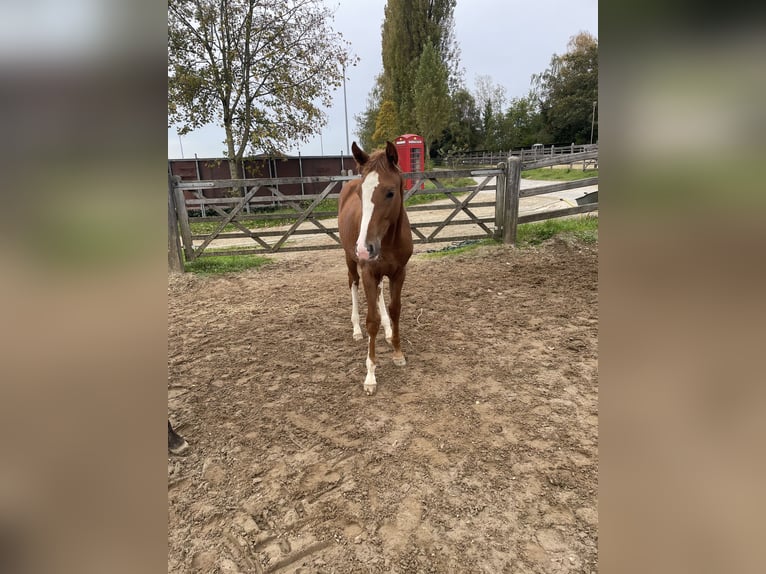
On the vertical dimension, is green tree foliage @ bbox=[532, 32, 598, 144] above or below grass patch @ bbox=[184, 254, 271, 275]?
above

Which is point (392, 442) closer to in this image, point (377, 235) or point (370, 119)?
point (377, 235)

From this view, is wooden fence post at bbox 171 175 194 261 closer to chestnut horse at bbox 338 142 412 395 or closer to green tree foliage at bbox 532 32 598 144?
chestnut horse at bbox 338 142 412 395

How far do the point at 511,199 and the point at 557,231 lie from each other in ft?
3.52

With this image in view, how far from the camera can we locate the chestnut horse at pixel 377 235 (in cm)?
242

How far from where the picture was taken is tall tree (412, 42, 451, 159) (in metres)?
24.1

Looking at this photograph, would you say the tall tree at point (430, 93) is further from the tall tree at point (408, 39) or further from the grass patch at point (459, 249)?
the grass patch at point (459, 249)

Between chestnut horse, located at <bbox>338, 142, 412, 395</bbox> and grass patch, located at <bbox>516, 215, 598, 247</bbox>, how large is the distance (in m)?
4.05

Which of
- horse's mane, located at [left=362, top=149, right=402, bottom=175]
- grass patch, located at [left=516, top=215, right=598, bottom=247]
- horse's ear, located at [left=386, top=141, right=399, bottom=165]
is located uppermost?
horse's ear, located at [left=386, top=141, right=399, bottom=165]

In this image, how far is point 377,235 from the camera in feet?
8.01
